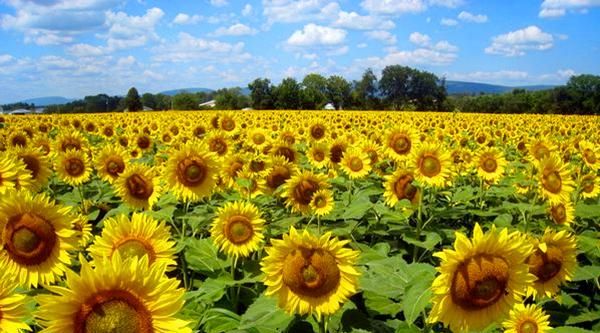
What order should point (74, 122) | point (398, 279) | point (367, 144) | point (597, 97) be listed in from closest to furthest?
point (398, 279), point (367, 144), point (74, 122), point (597, 97)

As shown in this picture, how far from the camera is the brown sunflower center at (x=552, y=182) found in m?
5.14

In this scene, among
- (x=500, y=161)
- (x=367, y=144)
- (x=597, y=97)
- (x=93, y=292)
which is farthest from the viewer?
(x=597, y=97)

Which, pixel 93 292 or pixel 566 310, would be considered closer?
pixel 93 292

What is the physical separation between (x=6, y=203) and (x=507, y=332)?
123 inches

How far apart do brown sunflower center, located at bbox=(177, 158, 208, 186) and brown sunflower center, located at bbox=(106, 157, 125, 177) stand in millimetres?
1517

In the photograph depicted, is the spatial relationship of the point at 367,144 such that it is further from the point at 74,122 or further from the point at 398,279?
the point at 74,122

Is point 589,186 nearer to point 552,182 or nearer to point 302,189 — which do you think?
point 552,182

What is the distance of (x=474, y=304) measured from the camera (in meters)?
2.46

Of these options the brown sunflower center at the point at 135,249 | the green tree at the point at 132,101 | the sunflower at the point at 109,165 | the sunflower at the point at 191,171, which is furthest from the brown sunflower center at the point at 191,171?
the green tree at the point at 132,101

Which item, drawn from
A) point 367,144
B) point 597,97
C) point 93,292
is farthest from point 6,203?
point 597,97

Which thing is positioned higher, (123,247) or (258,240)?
(123,247)

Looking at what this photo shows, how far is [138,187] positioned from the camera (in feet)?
17.0

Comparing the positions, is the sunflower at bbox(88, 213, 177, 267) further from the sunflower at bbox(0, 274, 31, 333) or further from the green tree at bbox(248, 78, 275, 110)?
the green tree at bbox(248, 78, 275, 110)

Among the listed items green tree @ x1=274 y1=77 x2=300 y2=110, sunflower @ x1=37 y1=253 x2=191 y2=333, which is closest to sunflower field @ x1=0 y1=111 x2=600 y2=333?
sunflower @ x1=37 y1=253 x2=191 y2=333
